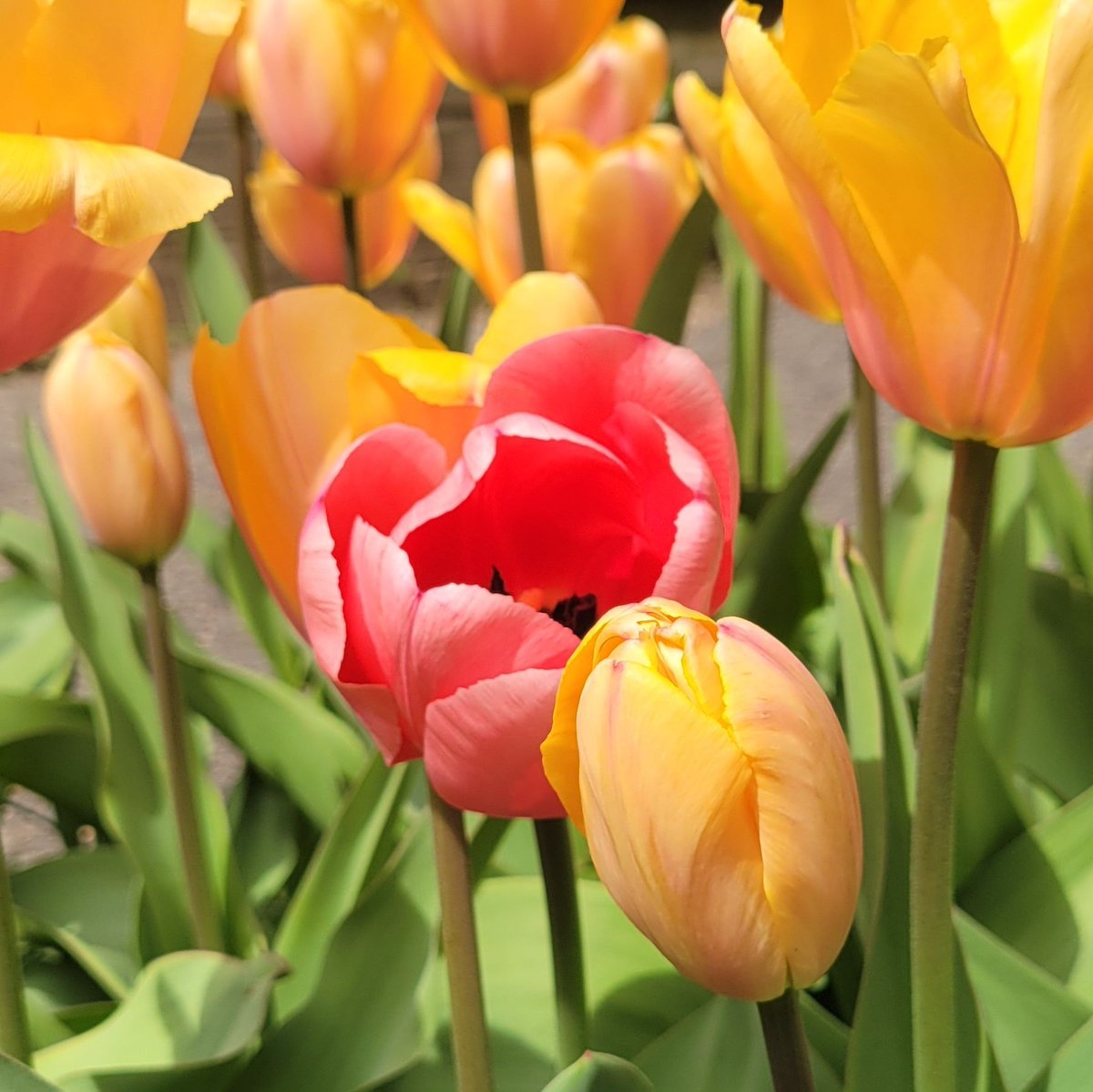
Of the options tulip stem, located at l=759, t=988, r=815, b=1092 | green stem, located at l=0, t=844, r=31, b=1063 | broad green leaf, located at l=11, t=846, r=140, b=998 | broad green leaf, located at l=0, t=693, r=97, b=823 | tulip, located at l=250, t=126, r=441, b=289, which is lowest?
broad green leaf, located at l=11, t=846, r=140, b=998

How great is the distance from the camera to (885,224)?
230 mm

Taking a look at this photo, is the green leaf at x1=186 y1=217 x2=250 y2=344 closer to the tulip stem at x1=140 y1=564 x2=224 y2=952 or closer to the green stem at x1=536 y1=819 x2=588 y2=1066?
the tulip stem at x1=140 y1=564 x2=224 y2=952

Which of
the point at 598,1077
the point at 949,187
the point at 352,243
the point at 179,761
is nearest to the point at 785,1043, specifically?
the point at 598,1077

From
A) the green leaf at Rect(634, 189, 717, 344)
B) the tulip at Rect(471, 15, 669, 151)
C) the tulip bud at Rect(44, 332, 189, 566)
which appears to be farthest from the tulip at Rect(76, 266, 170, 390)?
the tulip at Rect(471, 15, 669, 151)

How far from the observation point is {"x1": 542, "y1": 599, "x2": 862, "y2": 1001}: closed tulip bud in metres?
0.19

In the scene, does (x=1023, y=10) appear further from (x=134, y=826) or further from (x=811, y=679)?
(x=134, y=826)

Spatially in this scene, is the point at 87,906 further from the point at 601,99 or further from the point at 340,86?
the point at 601,99

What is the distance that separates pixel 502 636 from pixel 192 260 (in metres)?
0.59

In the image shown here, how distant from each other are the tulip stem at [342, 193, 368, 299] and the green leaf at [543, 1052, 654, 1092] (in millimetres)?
457

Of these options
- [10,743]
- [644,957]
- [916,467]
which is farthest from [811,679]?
[916,467]

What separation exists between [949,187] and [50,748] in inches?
19.0

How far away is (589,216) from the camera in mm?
579

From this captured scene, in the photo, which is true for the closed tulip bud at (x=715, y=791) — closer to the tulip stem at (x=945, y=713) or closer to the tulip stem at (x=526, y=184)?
the tulip stem at (x=945, y=713)

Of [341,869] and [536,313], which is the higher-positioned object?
[536,313]
